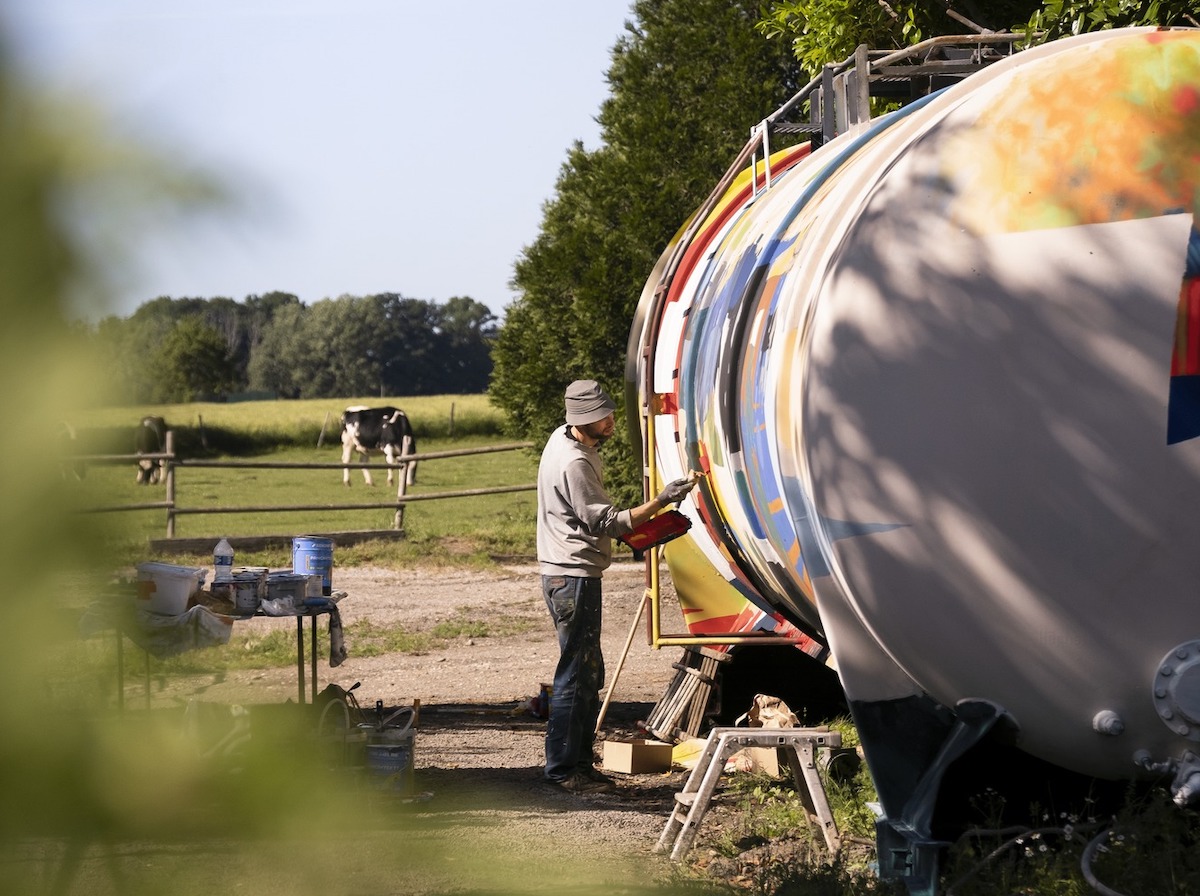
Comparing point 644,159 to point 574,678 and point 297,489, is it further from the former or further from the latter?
point 297,489

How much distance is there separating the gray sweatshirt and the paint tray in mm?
293

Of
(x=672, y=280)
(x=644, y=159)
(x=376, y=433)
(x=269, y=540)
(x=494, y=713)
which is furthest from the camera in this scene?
(x=376, y=433)

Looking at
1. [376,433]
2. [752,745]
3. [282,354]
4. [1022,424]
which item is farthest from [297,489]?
[282,354]

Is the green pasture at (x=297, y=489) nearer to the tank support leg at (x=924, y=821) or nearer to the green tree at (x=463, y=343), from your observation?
the green tree at (x=463, y=343)

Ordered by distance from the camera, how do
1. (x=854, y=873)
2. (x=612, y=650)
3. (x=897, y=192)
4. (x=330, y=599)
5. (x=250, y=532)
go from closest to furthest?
(x=897, y=192) < (x=854, y=873) < (x=330, y=599) < (x=612, y=650) < (x=250, y=532)

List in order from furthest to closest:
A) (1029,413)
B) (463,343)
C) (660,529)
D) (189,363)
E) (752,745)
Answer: (660,529)
(752,745)
(1029,413)
(463,343)
(189,363)

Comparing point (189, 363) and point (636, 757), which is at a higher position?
point (189, 363)

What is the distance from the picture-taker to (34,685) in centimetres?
48

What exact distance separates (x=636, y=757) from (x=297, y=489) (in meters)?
16.7

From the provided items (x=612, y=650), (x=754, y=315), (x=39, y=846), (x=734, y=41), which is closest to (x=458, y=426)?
(x=734, y=41)

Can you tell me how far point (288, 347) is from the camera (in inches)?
24.3

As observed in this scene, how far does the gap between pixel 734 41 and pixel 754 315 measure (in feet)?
28.4

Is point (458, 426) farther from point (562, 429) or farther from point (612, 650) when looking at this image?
point (562, 429)

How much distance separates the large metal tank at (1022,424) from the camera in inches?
124
